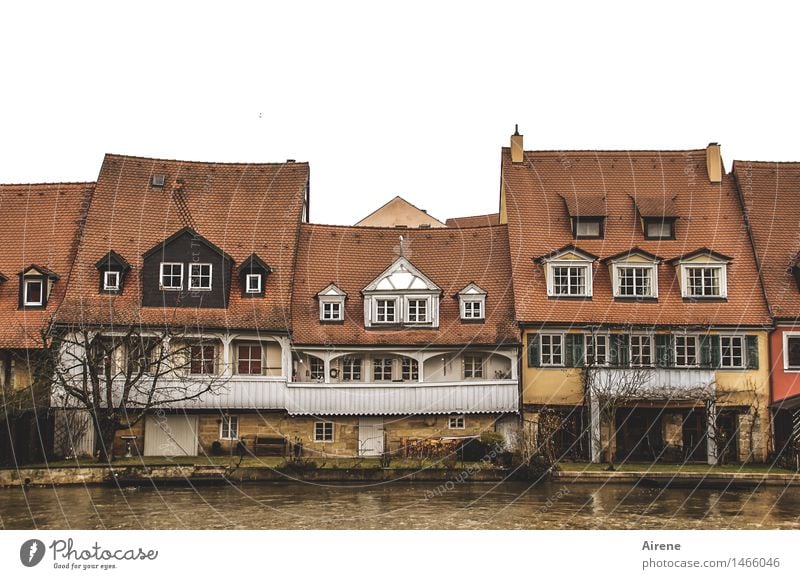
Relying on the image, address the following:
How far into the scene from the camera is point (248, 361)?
38.0 meters

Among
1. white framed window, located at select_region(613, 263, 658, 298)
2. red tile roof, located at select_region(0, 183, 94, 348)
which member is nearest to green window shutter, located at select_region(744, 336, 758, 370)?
white framed window, located at select_region(613, 263, 658, 298)

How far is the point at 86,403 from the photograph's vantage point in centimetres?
3416

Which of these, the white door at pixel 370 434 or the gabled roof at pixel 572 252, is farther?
the gabled roof at pixel 572 252

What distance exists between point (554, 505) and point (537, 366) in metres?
9.50

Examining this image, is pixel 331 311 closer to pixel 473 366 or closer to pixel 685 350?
pixel 473 366

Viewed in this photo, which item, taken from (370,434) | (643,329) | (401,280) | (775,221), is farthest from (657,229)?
(370,434)

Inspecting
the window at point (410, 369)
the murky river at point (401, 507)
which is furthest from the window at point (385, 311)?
the murky river at point (401, 507)

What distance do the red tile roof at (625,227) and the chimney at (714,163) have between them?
0.25m

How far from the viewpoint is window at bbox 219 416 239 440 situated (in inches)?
1481

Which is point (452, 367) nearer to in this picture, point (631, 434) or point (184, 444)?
point (631, 434)

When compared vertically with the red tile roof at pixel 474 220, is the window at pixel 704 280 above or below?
below

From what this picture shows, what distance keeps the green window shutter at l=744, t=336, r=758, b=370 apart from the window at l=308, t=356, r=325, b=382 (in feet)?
43.3

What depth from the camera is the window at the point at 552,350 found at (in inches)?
1496

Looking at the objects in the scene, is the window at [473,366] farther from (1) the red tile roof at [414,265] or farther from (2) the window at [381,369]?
(2) the window at [381,369]
